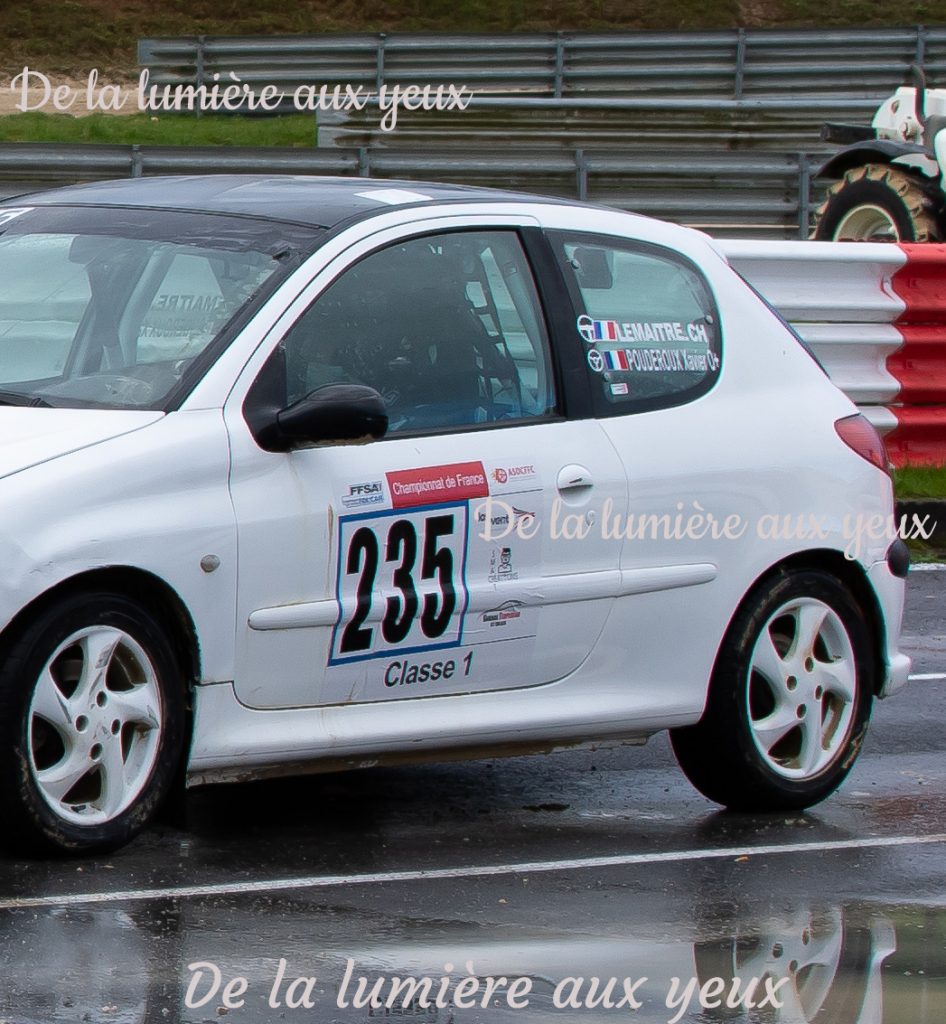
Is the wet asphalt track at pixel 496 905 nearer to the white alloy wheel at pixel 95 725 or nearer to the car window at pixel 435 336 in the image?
the white alloy wheel at pixel 95 725

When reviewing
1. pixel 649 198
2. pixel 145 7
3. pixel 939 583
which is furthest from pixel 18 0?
pixel 939 583

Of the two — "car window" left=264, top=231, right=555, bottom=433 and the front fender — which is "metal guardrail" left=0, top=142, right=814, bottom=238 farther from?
"car window" left=264, top=231, right=555, bottom=433

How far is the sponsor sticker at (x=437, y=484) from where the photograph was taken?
237 inches

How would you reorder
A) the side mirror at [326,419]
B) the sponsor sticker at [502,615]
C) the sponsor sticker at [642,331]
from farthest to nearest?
the sponsor sticker at [642,331] → the sponsor sticker at [502,615] → the side mirror at [326,419]

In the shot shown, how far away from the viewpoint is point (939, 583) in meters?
11.6

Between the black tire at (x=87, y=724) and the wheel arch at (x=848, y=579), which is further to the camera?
the wheel arch at (x=848, y=579)

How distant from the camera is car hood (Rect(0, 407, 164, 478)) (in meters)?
5.50

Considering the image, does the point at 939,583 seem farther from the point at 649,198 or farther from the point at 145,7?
the point at 145,7

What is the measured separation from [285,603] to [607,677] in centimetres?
116

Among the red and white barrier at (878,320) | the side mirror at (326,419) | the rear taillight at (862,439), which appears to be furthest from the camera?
the red and white barrier at (878,320)

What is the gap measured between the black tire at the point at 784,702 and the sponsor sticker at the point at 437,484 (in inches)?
43.2

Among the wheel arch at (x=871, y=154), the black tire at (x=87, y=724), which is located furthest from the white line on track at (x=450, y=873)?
the wheel arch at (x=871, y=154)

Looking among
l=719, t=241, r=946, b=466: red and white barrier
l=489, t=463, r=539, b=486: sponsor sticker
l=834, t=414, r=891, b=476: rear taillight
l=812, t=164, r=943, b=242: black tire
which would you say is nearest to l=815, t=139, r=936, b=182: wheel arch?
l=812, t=164, r=943, b=242: black tire

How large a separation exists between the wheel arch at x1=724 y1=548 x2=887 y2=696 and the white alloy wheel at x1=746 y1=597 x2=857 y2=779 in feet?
0.35
